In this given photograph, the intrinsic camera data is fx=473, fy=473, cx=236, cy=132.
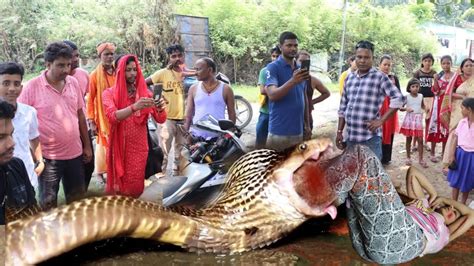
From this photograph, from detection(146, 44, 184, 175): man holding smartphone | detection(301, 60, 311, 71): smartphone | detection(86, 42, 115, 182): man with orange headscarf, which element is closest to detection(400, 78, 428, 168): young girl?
detection(146, 44, 184, 175): man holding smartphone

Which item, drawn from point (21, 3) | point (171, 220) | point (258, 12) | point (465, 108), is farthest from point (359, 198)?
point (21, 3)

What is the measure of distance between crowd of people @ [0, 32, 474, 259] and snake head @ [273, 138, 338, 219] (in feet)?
0.12

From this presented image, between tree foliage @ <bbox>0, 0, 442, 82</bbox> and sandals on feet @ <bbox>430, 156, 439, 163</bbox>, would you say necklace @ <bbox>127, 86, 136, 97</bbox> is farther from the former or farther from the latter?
sandals on feet @ <bbox>430, 156, 439, 163</bbox>

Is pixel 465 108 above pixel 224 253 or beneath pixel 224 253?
beneath

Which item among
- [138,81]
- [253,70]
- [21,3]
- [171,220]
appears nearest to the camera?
[171,220]

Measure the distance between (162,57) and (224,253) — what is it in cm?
232

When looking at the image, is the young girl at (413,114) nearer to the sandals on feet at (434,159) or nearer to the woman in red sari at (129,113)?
the sandals on feet at (434,159)

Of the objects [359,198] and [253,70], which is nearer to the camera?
[359,198]

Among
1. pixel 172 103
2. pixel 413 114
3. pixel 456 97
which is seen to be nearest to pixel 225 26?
pixel 456 97

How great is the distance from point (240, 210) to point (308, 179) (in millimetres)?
67

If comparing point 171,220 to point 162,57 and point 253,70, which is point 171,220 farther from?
point 253,70

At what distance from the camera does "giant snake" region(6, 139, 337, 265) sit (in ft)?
1.06

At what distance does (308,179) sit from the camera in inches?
16.7

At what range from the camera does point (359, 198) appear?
1.57 ft
